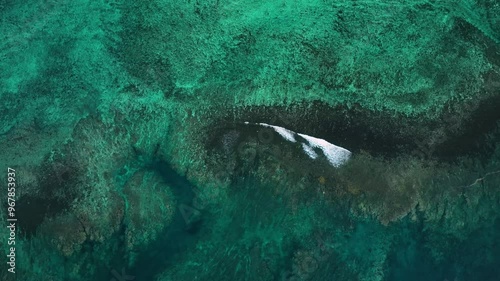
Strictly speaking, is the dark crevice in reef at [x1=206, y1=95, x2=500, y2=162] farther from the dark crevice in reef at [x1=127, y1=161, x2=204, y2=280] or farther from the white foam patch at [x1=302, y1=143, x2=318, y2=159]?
the dark crevice in reef at [x1=127, y1=161, x2=204, y2=280]

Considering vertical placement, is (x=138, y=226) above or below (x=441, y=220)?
below

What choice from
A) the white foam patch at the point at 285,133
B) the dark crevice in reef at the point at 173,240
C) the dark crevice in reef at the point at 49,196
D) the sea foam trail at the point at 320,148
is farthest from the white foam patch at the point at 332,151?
the dark crevice in reef at the point at 49,196

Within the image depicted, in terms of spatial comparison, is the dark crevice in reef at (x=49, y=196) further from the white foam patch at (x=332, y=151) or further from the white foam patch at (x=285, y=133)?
the white foam patch at (x=332, y=151)

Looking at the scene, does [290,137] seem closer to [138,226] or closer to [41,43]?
[138,226]

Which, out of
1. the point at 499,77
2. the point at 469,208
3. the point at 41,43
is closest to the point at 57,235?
the point at 41,43

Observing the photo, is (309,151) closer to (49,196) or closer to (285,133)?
(285,133)

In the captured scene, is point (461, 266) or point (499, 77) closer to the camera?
point (461, 266)
